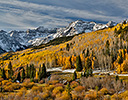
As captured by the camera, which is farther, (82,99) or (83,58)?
(83,58)

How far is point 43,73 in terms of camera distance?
6894 cm

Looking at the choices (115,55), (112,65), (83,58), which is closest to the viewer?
(112,65)

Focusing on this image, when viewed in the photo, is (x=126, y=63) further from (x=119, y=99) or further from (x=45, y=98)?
(x=45, y=98)

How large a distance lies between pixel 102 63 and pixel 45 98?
59509mm

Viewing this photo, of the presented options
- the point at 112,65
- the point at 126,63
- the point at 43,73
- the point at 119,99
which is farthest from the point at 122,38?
the point at 119,99

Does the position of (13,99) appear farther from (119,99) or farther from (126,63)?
(126,63)

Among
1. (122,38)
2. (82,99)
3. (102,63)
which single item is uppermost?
(122,38)

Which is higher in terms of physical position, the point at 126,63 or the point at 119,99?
the point at 126,63

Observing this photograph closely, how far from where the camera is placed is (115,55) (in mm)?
86938

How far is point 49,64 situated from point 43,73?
46369 mm

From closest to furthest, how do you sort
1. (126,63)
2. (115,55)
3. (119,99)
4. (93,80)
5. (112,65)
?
(119,99), (93,80), (126,63), (112,65), (115,55)

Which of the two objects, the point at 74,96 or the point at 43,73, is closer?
the point at 74,96

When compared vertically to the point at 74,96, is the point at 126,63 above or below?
above

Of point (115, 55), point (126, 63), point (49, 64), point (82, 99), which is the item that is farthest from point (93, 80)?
point (49, 64)
